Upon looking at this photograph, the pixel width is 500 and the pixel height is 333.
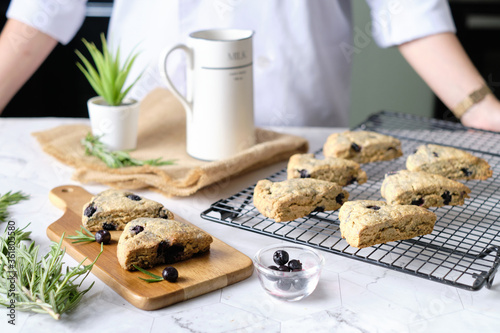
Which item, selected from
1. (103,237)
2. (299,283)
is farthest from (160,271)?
(299,283)

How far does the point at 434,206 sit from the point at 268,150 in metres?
0.56

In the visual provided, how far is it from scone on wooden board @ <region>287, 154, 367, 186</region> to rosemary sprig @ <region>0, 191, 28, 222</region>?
2.51 feet

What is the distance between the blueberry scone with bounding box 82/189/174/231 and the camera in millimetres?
1373

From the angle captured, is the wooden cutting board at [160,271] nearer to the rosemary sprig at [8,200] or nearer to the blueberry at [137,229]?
the blueberry at [137,229]

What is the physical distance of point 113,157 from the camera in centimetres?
179

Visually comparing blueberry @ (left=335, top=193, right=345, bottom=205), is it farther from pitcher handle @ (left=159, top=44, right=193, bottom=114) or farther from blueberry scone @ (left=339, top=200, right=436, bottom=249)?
pitcher handle @ (left=159, top=44, right=193, bottom=114)

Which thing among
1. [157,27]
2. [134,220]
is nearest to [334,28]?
[157,27]

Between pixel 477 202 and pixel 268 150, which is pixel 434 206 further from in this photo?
pixel 268 150

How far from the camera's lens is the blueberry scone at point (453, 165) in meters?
1.65

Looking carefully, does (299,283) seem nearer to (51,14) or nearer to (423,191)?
(423,191)

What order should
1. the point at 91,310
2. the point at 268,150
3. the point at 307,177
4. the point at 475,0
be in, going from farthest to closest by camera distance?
the point at 475,0 → the point at 268,150 → the point at 307,177 → the point at 91,310

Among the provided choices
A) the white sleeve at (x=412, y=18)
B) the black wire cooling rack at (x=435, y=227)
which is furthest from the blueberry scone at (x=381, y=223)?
the white sleeve at (x=412, y=18)

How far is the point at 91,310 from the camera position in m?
1.10

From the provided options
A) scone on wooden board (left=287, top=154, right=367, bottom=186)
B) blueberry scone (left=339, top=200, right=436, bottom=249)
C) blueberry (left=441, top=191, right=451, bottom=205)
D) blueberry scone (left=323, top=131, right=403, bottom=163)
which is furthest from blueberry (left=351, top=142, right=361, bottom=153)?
blueberry scone (left=339, top=200, right=436, bottom=249)
